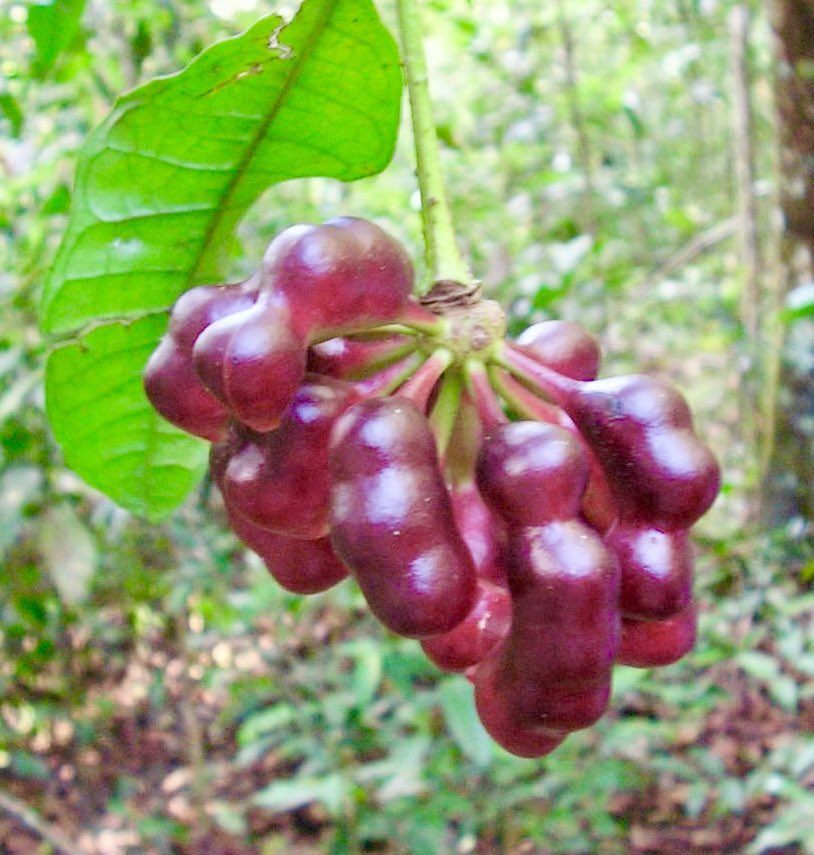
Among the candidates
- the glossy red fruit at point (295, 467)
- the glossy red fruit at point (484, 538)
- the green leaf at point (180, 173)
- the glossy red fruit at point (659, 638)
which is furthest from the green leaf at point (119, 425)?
the glossy red fruit at point (659, 638)

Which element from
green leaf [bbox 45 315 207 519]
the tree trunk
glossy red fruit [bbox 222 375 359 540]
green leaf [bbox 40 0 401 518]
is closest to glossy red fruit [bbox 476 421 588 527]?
glossy red fruit [bbox 222 375 359 540]

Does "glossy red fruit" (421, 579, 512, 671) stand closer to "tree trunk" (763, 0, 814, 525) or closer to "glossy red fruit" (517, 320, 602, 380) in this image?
"glossy red fruit" (517, 320, 602, 380)

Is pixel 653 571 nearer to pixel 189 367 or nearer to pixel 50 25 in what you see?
pixel 189 367

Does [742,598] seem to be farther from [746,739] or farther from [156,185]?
[156,185]

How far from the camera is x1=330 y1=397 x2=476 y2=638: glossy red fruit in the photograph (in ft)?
2.07

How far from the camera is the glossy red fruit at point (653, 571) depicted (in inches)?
27.9

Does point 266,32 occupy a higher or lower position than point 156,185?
higher

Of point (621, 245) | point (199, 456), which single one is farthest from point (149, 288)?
point (621, 245)

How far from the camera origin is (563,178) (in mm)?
2359

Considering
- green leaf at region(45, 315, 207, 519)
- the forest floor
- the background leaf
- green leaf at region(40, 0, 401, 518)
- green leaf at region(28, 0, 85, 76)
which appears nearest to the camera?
green leaf at region(40, 0, 401, 518)

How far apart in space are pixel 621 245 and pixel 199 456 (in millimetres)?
4856

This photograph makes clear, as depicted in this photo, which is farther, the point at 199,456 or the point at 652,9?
the point at 652,9

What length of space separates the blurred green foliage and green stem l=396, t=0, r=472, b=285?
674 mm

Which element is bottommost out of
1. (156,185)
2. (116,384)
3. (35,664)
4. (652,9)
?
(35,664)
